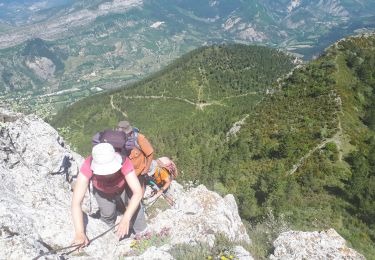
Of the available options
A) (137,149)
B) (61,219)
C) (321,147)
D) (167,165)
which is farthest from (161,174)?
(321,147)

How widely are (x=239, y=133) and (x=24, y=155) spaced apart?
78.5 meters

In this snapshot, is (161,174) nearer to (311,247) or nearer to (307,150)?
(311,247)

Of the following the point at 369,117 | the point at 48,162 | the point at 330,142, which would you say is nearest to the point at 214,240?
the point at 48,162

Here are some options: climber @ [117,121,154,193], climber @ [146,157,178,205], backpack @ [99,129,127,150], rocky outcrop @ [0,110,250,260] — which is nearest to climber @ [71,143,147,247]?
backpack @ [99,129,127,150]

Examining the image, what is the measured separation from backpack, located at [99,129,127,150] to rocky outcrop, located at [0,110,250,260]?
301cm

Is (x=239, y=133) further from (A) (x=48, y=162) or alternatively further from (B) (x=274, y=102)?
(A) (x=48, y=162)

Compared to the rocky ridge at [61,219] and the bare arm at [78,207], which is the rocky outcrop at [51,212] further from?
the bare arm at [78,207]

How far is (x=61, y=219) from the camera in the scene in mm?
14836

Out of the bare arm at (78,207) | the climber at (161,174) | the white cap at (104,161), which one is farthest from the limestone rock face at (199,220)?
the white cap at (104,161)

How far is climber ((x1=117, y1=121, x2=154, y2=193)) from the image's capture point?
1460 centimetres

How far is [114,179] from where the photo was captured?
41.8ft

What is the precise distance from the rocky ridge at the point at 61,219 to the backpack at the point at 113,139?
3.03 metres

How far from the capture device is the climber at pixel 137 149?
47.9ft

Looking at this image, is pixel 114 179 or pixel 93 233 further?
pixel 93 233
